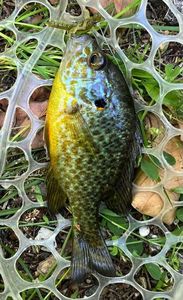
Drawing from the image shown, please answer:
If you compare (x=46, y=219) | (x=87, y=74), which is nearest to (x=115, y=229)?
(x=46, y=219)

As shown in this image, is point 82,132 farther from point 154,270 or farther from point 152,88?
point 154,270

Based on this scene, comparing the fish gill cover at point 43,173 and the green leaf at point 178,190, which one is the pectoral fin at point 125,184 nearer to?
the fish gill cover at point 43,173

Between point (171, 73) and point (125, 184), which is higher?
point (171, 73)

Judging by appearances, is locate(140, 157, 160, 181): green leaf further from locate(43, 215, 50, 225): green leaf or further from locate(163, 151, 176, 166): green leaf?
locate(43, 215, 50, 225): green leaf

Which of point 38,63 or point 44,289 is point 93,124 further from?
point 44,289

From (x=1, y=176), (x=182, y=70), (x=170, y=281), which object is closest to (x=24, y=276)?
(x=1, y=176)

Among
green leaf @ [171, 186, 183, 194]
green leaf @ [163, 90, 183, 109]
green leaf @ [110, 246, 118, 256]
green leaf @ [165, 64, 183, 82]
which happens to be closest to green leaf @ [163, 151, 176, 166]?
green leaf @ [171, 186, 183, 194]
